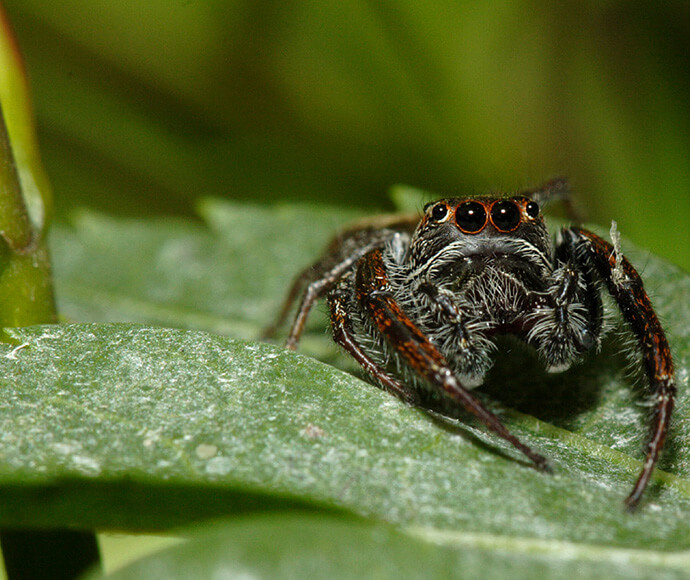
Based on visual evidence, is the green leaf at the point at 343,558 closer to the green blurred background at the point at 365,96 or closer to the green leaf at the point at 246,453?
the green leaf at the point at 246,453

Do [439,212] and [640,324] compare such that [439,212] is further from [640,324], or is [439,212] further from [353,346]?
[640,324]

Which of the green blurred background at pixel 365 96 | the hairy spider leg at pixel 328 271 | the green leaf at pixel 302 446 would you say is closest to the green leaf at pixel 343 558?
the green leaf at pixel 302 446

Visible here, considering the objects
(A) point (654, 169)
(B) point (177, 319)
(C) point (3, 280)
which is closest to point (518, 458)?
(C) point (3, 280)

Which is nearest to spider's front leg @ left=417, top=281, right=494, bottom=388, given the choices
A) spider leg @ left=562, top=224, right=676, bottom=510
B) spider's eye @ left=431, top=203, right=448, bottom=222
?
spider's eye @ left=431, top=203, right=448, bottom=222

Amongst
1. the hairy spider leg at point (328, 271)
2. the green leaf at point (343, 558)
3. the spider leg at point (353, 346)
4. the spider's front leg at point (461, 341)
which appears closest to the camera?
the green leaf at point (343, 558)

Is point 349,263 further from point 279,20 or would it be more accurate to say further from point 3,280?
point 279,20

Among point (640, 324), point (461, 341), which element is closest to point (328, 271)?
point (461, 341)

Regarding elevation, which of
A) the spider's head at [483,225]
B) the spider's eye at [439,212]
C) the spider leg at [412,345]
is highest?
the spider's eye at [439,212]
